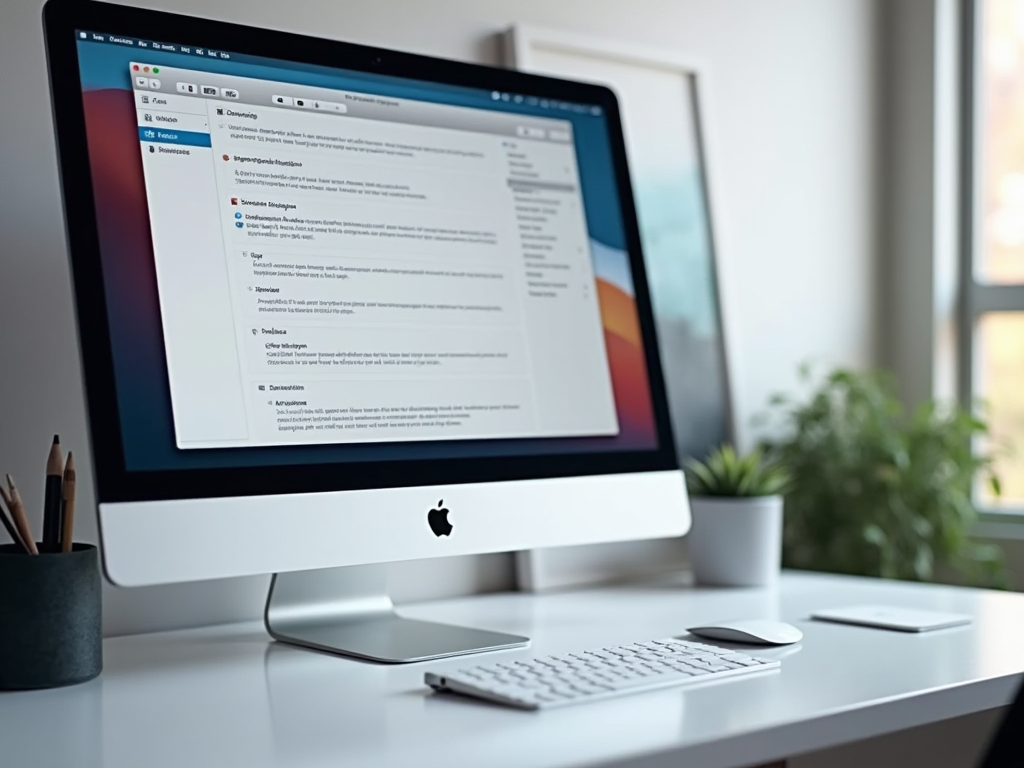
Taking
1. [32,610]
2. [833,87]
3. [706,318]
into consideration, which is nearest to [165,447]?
[32,610]

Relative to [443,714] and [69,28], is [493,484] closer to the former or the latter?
[443,714]

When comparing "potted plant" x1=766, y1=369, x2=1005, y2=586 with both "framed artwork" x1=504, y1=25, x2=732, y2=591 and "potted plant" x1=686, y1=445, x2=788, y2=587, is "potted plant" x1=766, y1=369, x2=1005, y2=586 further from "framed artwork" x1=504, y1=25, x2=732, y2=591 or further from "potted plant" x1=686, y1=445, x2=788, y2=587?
"potted plant" x1=686, y1=445, x2=788, y2=587

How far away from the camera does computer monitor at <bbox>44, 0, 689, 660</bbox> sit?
3.50 feet

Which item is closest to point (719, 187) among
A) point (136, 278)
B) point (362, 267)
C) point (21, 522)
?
point (362, 267)

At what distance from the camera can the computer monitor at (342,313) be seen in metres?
1.07

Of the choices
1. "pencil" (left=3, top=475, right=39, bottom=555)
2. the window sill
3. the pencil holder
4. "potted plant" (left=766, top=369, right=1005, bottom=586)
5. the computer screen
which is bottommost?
the window sill

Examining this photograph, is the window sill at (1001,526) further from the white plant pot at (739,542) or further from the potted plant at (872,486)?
the white plant pot at (739,542)

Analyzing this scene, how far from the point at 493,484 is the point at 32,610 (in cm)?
44

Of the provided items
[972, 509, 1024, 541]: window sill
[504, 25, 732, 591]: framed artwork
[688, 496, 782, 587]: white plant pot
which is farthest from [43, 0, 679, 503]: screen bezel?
[972, 509, 1024, 541]: window sill

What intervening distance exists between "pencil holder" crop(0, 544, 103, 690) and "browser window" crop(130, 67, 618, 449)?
14cm

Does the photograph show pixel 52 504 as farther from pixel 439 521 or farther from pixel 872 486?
pixel 872 486

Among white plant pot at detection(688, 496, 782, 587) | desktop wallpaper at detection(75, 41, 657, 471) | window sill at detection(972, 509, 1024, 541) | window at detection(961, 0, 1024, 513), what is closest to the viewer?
desktop wallpaper at detection(75, 41, 657, 471)

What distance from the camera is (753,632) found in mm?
1191

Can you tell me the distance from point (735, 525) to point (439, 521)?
1.84ft
